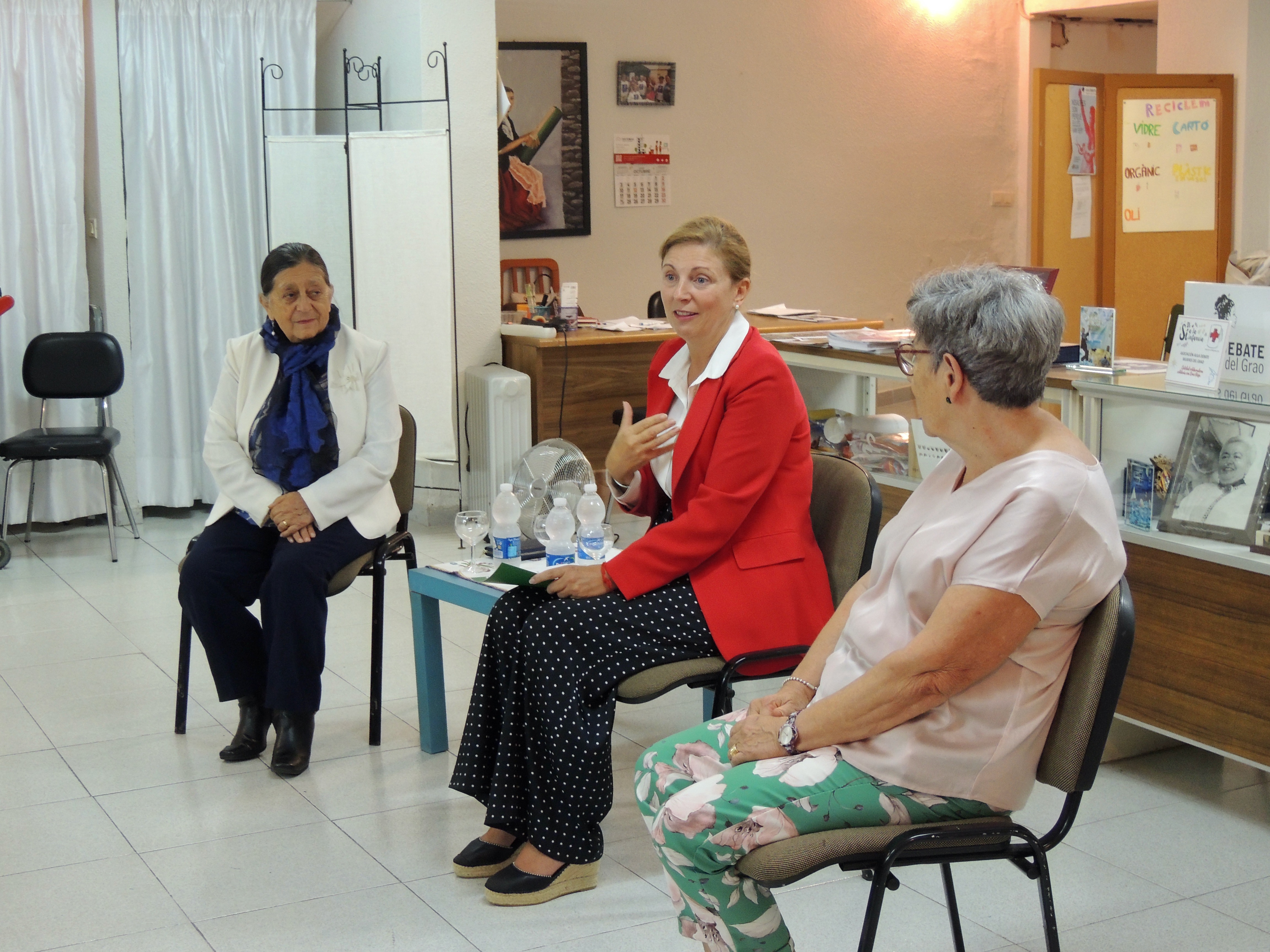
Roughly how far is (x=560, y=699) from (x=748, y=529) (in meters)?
0.50

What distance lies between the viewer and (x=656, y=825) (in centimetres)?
188

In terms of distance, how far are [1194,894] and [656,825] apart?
127cm

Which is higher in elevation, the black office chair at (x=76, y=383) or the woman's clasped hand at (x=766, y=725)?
the black office chair at (x=76, y=383)

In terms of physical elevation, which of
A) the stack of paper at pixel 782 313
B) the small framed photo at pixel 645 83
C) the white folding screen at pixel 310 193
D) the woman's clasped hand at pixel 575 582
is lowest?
the woman's clasped hand at pixel 575 582

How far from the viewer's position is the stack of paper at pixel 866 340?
3.62 meters

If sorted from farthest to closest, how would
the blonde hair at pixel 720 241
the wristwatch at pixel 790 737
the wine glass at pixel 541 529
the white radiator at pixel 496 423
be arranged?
the white radiator at pixel 496 423 → the wine glass at pixel 541 529 → the blonde hair at pixel 720 241 → the wristwatch at pixel 790 737

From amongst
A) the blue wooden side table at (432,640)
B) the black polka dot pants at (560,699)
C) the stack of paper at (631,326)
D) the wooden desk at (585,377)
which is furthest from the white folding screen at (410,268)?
the black polka dot pants at (560,699)

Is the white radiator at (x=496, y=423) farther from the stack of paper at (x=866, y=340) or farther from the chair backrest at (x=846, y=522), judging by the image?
the chair backrest at (x=846, y=522)

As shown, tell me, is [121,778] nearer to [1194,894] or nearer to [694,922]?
[694,922]

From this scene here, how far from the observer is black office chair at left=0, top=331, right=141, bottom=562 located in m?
5.47

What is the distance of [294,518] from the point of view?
10.8ft

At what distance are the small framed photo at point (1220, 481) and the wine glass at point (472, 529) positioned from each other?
1568 mm

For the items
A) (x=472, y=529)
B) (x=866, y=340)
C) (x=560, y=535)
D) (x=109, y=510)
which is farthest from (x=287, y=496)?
(x=109, y=510)

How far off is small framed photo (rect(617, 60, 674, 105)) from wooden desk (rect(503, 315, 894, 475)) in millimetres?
1601
